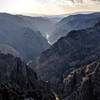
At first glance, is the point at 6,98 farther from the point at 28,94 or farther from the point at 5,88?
the point at 28,94

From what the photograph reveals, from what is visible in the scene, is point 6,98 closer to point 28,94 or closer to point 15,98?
point 15,98

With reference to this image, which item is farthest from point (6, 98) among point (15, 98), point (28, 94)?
point (28, 94)

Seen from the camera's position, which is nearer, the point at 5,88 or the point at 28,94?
the point at 5,88

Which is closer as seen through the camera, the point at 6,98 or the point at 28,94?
the point at 6,98

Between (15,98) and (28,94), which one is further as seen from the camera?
(28,94)
